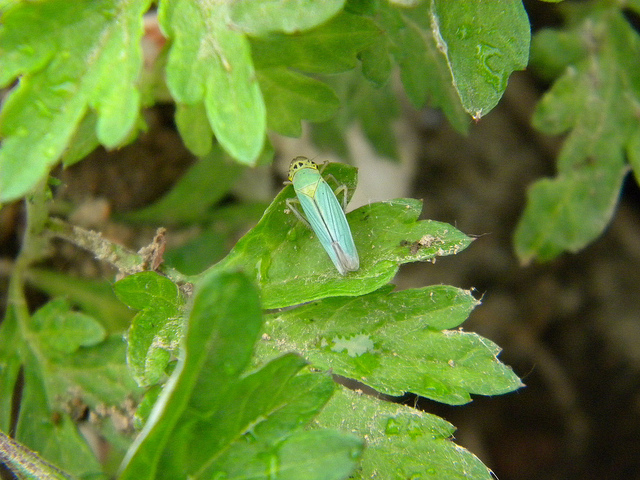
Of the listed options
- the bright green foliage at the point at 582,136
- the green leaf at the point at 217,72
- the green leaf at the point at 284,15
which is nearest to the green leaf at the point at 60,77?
the green leaf at the point at 217,72

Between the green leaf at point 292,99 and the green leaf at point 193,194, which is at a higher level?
the green leaf at point 292,99

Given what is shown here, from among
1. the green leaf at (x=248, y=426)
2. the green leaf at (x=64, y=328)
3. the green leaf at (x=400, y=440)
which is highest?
the green leaf at (x=248, y=426)

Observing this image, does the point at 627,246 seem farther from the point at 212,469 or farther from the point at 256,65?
the point at 212,469

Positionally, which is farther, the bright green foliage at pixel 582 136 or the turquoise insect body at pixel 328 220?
the bright green foliage at pixel 582 136

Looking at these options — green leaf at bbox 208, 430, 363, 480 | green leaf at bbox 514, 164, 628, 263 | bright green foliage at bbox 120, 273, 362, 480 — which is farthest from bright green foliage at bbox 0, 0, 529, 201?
green leaf at bbox 514, 164, 628, 263

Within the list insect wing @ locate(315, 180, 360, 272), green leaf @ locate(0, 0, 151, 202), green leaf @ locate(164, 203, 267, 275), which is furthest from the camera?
green leaf @ locate(164, 203, 267, 275)

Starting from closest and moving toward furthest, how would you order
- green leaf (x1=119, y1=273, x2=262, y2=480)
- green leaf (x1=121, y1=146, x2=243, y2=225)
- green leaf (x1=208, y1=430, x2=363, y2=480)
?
green leaf (x1=119, y1=273, x2=262, y2=480), green leaf (x1=208, y1=430, x2=363, y2=480), green leaf (x1=121, y1=146, x2=243, y2=225)

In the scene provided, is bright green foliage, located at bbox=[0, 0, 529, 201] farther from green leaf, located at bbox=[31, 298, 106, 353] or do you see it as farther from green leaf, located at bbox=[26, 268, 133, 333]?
green leaf, located at bbox=[26, 268, 133, 333]

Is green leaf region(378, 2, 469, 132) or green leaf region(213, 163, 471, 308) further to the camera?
green leaf region(378, 2, 469, 132)

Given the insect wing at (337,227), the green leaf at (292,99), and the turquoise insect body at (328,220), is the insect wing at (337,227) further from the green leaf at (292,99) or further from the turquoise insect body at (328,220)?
the green leaf at (292,99)

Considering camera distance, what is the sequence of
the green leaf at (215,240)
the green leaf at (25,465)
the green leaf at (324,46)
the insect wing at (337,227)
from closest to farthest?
the green leaf at (25,465)
the insect wing at (337,227)
the green leaf at (324,46)
the green leaf at (215,240)
